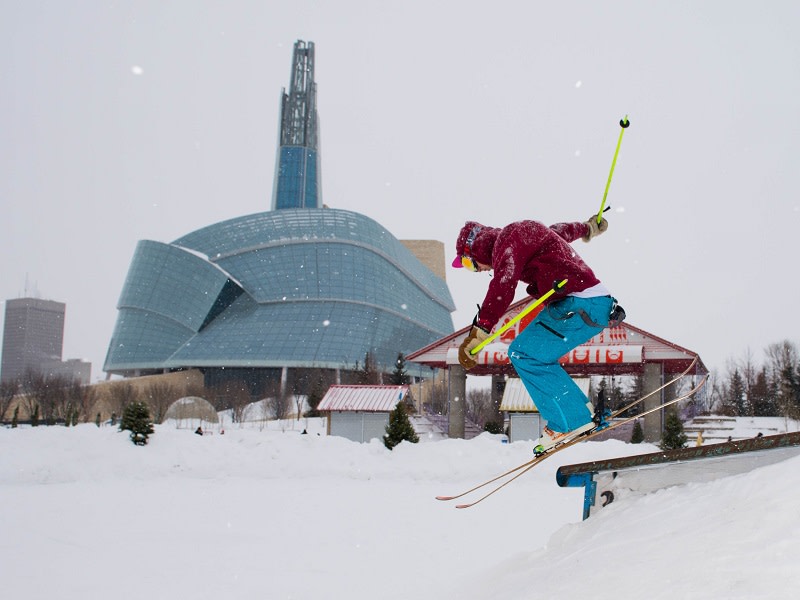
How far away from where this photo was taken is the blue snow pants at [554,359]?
13.3ft

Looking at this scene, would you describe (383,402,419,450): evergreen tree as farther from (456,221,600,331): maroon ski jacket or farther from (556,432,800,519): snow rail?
(456,221,600,331): maroon ski jacket

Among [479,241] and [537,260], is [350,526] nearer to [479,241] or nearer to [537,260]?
[479,241]

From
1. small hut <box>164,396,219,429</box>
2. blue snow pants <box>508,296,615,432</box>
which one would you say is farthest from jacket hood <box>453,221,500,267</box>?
small hut <box>164,396,219,429</box>

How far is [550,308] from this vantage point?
407 centimetres

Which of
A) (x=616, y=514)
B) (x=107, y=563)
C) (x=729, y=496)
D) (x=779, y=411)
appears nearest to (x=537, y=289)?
(x=616, y=514)

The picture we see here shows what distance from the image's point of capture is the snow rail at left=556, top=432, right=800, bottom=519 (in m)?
2.62

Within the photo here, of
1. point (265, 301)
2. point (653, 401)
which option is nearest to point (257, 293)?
point (265, 301)

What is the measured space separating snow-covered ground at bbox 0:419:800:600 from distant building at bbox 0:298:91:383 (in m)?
192

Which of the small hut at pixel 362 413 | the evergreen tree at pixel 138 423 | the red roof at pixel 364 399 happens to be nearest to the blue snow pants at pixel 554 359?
the evergreen tree at pixel 138 423

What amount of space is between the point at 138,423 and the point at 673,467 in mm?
14125

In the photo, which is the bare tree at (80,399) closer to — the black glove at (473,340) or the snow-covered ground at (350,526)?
the snow-covered ground at (350,526)

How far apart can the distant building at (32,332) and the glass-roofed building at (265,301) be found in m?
136

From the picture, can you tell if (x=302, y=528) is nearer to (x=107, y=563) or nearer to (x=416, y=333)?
(x=107, y=563)

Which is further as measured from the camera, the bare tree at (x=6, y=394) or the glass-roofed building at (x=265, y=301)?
the glass-roofed building at (x=265, y=301)
